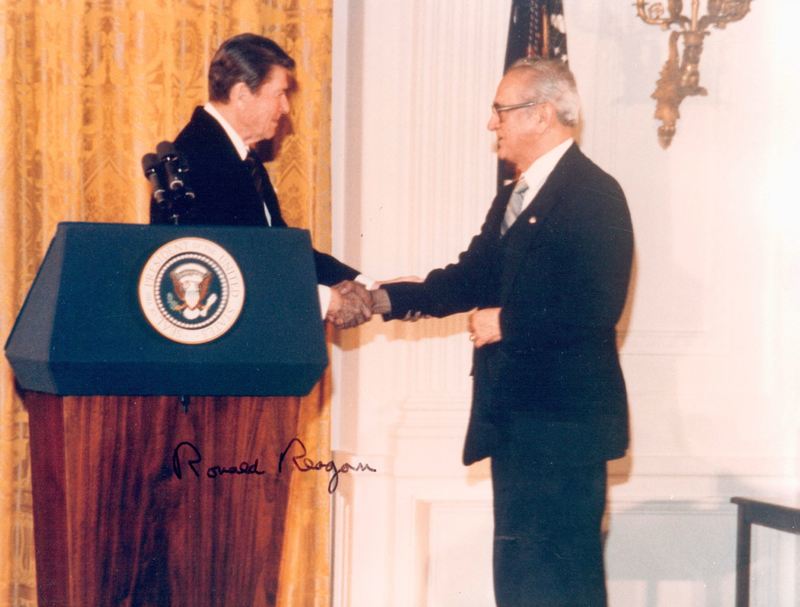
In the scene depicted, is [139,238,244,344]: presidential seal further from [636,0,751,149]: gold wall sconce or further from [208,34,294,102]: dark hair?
[636,0,751,149]: gold wall sconce

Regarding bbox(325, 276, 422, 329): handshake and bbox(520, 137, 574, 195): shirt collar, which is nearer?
bbox(520, 137, 574, 195): shirt collar

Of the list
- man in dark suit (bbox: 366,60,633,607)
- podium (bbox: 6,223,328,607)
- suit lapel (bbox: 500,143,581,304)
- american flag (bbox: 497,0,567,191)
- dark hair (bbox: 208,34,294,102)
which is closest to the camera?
podium (bbox: 6,223,328,607)

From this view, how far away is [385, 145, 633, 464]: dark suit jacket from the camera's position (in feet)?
9.50

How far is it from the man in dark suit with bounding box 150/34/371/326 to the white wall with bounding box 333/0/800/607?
0.52 meters

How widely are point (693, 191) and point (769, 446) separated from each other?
3.71 ft

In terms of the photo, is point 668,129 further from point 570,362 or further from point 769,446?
point 570,362

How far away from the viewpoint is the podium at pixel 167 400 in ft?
7.12

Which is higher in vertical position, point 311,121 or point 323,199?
point 311,121

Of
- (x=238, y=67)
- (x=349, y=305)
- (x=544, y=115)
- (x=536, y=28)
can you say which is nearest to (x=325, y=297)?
(x=349, y=305)

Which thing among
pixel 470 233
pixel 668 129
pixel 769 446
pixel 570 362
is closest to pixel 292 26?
pixel 470 233

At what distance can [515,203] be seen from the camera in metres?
3.26

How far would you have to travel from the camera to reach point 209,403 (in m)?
2.27
